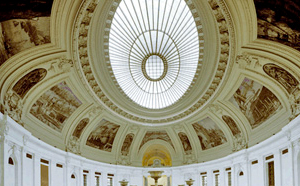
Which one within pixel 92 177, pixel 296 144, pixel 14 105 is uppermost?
pixel 14 105

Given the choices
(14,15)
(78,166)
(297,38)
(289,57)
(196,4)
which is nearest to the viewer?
(14,15)

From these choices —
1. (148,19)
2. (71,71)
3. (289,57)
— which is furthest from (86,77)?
(289,57)

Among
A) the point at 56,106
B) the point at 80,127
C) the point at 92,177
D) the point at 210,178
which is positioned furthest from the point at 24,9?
the point at 210,178

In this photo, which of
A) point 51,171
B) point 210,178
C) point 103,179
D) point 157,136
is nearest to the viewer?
point 51,171

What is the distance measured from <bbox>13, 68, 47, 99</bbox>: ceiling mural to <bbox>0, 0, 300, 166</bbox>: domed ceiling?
9 cm

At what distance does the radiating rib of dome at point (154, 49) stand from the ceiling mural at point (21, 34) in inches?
→ 260

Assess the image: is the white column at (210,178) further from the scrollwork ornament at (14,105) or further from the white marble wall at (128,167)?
Result: the scrollwork ornament at (14,105)

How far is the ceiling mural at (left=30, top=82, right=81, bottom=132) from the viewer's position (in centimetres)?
2211

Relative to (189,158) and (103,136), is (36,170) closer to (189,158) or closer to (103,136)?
(103,136)

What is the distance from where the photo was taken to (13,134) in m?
18.1

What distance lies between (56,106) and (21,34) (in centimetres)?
911

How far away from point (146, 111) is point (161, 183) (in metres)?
13.3

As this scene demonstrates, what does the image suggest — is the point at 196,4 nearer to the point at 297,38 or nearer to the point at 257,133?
the point at 297,38

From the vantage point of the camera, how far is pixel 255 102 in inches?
930
